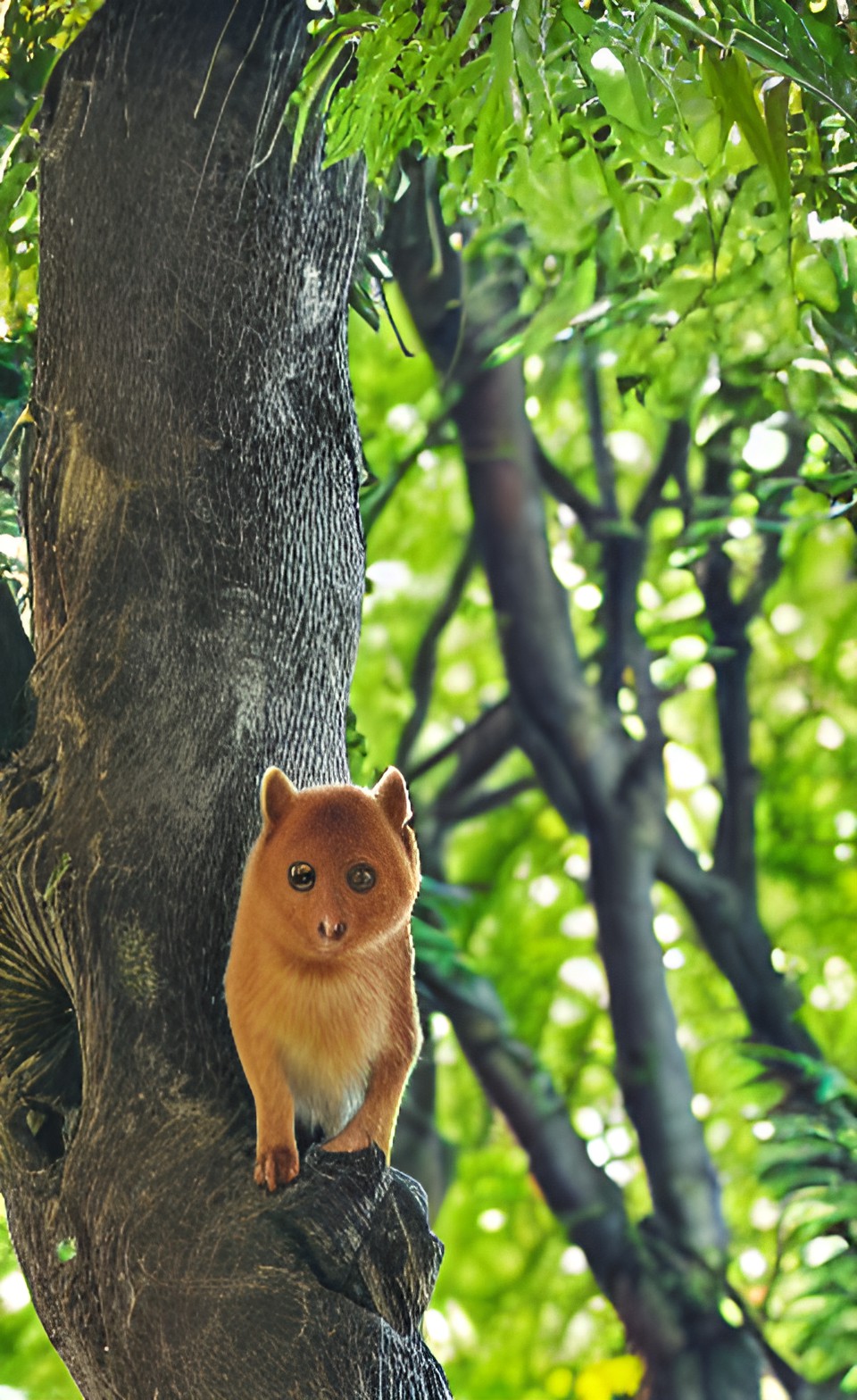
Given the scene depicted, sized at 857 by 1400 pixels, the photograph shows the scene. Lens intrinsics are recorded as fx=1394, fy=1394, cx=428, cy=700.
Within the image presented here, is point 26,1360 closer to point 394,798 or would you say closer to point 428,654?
point 428,654

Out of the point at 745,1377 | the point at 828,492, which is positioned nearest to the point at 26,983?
the point at 828,492

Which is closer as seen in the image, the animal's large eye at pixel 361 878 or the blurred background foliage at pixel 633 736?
the animal's large eye at pixel 361 878

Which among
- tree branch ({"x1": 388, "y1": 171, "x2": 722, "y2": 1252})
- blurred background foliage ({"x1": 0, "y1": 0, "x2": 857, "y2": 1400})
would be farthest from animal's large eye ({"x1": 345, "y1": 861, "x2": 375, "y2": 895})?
tree branch ({"x1": 388, "y1": 171, "x2": 722, "y2": 1252})

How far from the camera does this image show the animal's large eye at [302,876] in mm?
587

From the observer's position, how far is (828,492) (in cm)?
162

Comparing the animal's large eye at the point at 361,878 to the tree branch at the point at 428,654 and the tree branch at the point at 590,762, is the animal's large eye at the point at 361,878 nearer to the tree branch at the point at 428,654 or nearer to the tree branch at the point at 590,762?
the tree branch at the point at 590,762

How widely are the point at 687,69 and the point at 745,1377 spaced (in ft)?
5.98

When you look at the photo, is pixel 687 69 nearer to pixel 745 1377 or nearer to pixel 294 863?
pixel 294 863

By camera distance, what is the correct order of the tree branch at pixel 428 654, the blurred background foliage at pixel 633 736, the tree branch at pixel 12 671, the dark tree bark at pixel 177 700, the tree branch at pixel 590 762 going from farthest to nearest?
the tree branch at pixel 428 654
the tree branch at pixel 590 762
the blurred background foliage at pixel 633 736
the tree branch at pixel 12 671
the dark tree bark at pixel 177 700

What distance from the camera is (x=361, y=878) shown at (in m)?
0.59

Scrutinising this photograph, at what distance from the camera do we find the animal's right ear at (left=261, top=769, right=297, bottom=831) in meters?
0.60

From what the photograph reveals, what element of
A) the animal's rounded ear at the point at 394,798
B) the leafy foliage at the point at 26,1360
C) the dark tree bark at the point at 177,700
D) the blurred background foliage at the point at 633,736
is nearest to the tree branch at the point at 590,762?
the blurred background foliage at the point at 633,736

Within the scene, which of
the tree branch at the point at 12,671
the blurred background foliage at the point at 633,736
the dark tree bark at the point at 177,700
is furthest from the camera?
the blurred background foliage at the point at 633,736

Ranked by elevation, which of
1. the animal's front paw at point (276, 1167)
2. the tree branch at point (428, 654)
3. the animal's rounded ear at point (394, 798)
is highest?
→ the tree branch at point (428, 654)
